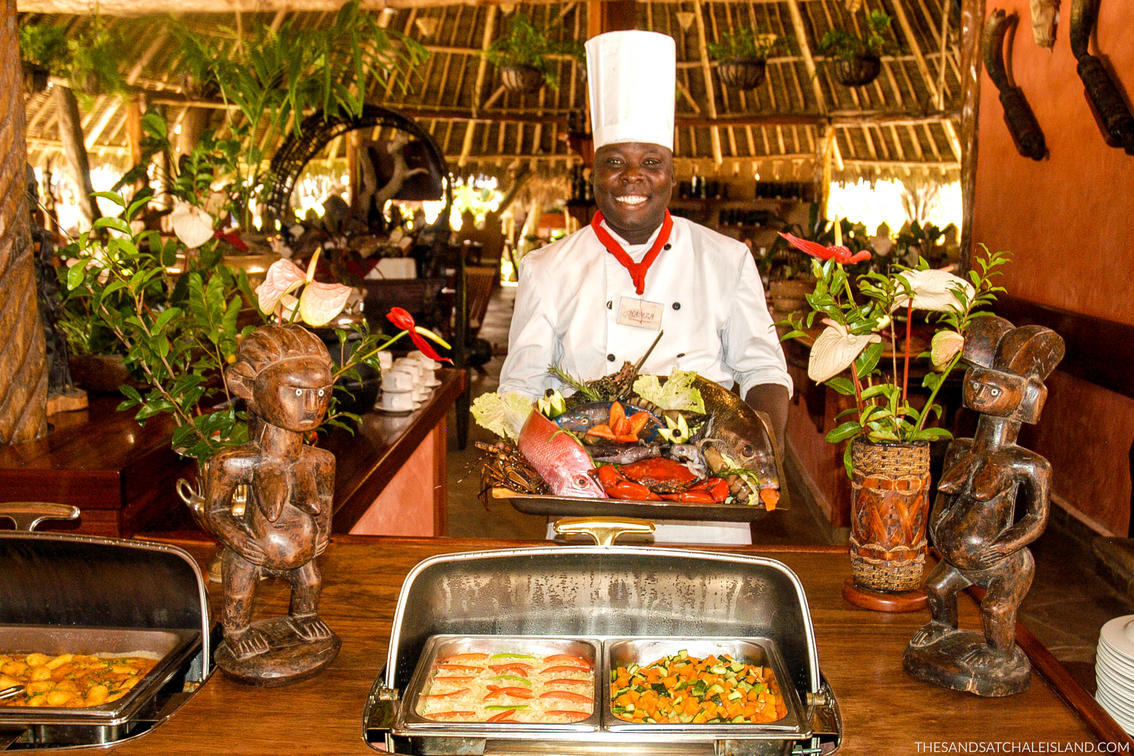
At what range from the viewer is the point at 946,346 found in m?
1.30

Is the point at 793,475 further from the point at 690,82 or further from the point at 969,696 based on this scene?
the point at 690,82

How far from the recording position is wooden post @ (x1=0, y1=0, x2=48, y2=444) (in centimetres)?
213

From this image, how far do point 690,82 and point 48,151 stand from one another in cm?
854

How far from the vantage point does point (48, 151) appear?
39.2 feet

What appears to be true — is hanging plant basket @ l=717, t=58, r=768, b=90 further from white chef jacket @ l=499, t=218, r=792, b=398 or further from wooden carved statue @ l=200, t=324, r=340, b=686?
wooden carved statue @ l=200, t=324, r=340, b=686

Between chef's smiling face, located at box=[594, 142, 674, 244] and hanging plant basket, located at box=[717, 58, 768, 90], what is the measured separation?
8277 mm

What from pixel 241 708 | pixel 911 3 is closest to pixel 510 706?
pixel 241 708

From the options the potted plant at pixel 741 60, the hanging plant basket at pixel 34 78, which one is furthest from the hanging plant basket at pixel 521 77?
the hanging plant basket at pixel 34 78

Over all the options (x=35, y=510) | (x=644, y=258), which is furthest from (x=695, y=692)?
(x=644, y=258)

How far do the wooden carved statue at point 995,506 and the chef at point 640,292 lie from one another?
110 cm

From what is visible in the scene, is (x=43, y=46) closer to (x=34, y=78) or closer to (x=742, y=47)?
(x=34, y=78)

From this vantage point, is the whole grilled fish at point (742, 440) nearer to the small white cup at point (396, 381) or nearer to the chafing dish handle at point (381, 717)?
the chafing dish handle at point (381, 717)

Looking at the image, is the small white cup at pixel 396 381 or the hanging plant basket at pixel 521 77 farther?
the hanging plant basket at pixel 521 77

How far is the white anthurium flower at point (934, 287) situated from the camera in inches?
54.2
